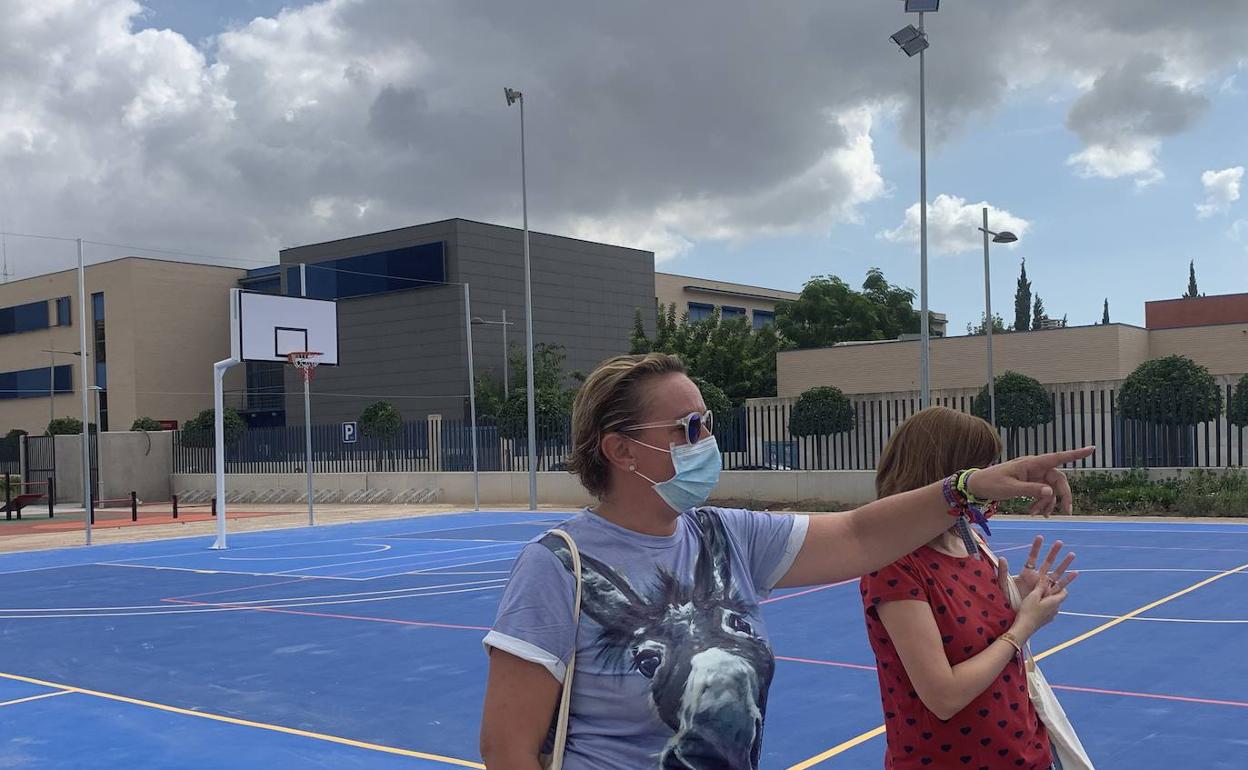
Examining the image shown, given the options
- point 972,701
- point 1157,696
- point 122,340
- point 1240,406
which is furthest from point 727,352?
point 972,701

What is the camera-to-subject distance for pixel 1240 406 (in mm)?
25500

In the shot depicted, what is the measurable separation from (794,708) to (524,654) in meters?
5.86

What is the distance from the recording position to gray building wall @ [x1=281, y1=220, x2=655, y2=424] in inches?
2307

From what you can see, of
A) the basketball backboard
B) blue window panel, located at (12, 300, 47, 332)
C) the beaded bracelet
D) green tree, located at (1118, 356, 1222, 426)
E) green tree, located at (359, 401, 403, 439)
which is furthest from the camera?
blue window panel, located at (12, 300, 47, 332)

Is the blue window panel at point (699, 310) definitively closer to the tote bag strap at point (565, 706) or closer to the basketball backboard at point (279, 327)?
the basketball backboard at point (279, 327)

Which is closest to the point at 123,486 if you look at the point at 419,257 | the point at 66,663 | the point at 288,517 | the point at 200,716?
the point at 288,517

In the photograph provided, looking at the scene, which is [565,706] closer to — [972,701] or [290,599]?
[972,701]

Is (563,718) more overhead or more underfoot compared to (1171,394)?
more underfoot

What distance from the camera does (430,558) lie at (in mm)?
19734

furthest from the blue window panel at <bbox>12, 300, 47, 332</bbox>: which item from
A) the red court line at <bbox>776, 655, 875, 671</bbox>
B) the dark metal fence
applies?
the red court line at <bbox>776, 655, 875, 671</bbox>

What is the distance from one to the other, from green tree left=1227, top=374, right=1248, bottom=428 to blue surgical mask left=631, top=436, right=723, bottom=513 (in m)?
26.6

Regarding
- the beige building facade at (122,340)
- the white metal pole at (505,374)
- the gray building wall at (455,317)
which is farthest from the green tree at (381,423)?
the beige building facade at (122,340)

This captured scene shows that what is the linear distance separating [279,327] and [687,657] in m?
26.6

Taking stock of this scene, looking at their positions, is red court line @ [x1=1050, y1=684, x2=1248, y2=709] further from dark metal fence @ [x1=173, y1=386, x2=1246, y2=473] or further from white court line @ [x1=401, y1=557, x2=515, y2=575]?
dark metal fence @ [x1=173, y1=386, x2=1246, y2=473]
